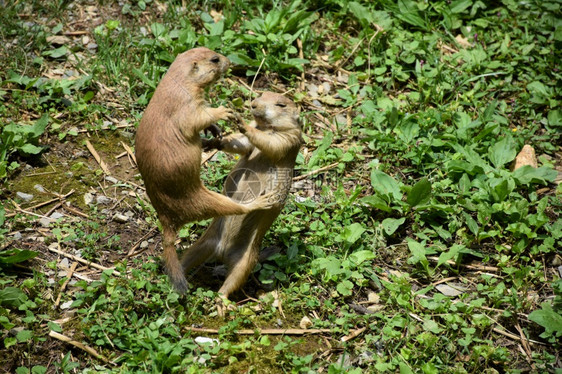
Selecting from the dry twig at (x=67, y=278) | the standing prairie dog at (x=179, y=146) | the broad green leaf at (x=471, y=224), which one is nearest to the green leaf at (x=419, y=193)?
the broad green leaf at (x=471, y=224)

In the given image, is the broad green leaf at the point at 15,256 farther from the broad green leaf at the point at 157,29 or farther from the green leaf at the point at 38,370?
the broad green leaf at the point at 157,29

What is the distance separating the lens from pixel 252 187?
4750mm

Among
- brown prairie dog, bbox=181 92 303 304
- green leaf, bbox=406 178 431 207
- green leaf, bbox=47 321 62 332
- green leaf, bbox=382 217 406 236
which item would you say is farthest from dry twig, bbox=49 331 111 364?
green leaf, bbox=406 178 431 207

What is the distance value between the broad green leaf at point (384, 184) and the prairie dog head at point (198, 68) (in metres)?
1.86

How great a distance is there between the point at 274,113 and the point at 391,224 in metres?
1.40

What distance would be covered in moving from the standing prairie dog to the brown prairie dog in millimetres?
428

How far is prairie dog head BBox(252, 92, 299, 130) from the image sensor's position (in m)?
4.77

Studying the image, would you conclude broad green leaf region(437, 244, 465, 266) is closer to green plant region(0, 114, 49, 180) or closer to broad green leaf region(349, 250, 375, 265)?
broad green leaf region(349, 250, 375, 265)

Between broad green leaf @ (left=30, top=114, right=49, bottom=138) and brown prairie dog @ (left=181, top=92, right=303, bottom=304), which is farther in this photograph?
broad green leaf @ (left=30, top=114, right=49, bottom=138)

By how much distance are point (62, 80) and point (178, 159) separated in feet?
9.05

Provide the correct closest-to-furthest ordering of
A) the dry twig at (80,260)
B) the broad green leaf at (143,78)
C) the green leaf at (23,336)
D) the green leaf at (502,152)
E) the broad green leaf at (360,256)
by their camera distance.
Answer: the green leaf at (23,336) < the dry twig at (80,260) < the broad green leaf at (360,256) < the green leaf at (502,152) < the broad green leaf at (143,78)

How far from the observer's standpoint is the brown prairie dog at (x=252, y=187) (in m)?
4.69

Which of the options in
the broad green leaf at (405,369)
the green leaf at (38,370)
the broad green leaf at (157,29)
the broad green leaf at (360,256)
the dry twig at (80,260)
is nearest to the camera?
the green leaf at (38,370)

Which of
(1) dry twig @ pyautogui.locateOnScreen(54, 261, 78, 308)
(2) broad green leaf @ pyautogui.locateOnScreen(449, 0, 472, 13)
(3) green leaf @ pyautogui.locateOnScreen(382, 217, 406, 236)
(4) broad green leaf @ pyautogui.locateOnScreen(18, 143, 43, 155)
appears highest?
(2) broad green leaf @ pyautogui.locateOnScreen(449, 0, 472, 13)
